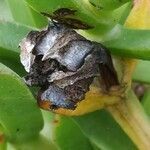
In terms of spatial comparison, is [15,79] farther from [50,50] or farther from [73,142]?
[73,142]

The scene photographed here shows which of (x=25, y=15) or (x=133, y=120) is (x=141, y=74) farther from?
(x=25, y=15)

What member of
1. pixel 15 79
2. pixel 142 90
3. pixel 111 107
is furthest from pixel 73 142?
pixel 142 90

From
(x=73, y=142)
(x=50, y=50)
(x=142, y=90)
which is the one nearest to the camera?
(x=50, y=50)

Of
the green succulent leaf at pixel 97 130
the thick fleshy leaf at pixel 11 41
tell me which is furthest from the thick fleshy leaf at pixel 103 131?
the thick fleshy leaf at pixel 11 41

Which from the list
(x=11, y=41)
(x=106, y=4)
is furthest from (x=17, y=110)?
(x=106, y=4)

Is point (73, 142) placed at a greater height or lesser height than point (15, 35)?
lesser

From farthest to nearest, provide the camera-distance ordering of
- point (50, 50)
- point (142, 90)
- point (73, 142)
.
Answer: point (142, 90) → point (73, 142) → point (50, 50)

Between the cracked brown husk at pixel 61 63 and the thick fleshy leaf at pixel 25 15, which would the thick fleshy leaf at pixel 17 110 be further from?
the thick fleshy leaf at pixel 25 15
